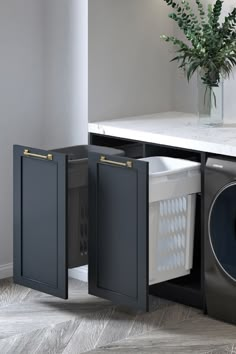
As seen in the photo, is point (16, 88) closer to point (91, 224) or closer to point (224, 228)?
point (91, 224)

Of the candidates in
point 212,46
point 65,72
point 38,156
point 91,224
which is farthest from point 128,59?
point 91,224

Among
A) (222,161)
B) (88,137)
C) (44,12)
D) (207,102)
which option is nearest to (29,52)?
(44,12)

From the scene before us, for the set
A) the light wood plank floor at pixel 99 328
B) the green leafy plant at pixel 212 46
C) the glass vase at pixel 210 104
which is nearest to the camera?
the light wood plank floor at pixel 99 328

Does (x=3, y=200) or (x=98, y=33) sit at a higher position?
(x=98, y=33)

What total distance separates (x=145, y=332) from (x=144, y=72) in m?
1.53

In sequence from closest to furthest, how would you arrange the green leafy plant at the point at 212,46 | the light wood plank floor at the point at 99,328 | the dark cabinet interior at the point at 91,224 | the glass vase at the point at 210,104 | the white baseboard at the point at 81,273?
the light wood plank floor at the point at 99,328 → the dark cabinet interior at the point at 91,224 → the green leafy plant at the point at 212,46 → the glass vase at the point at 210,104 → the white baseboard at the point at 81,273

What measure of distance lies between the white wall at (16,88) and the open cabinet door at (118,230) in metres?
0.75

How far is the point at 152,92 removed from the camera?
5.03 m

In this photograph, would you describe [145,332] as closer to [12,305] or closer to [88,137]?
[12,305]

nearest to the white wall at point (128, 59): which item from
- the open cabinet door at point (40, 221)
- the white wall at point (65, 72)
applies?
the white wall at point (65, 72)

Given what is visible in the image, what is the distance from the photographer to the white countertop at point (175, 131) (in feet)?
13.5

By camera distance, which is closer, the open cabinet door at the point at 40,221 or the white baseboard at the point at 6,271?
the open cabinet door at the point at 40,221

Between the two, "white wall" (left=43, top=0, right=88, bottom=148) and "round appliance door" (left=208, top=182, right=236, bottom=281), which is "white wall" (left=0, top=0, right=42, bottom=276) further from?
"round appliance door" (left=208, top=182, right=236, bottom=281)

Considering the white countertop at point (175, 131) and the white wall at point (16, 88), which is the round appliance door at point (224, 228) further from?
the white wall at point (16, 88)
